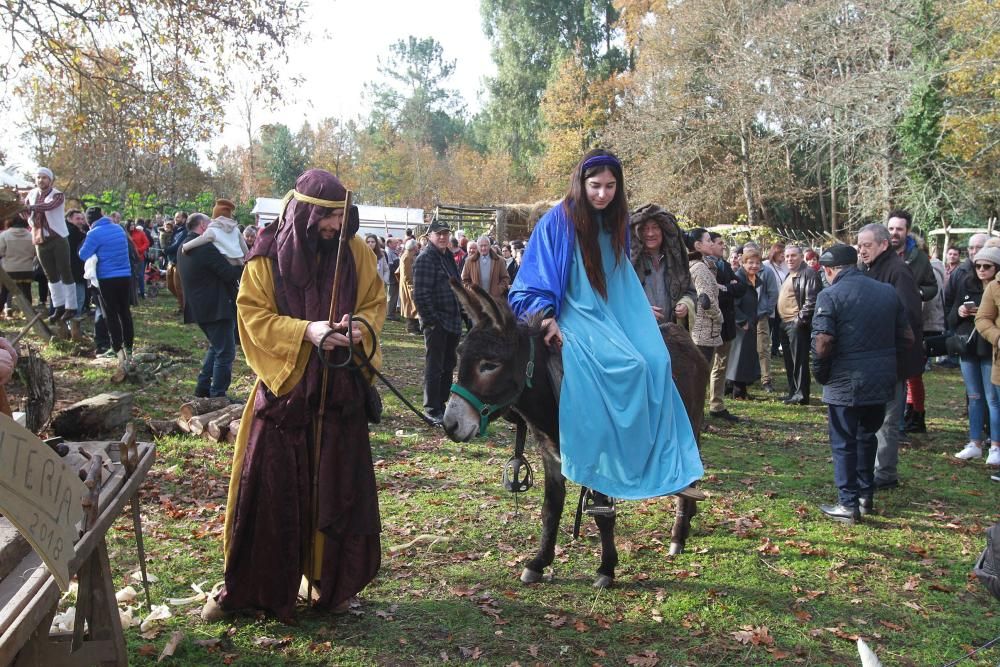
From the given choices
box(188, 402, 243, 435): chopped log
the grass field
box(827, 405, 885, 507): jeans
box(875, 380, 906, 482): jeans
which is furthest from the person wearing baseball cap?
box(188, 402, 243, 435): chopped log

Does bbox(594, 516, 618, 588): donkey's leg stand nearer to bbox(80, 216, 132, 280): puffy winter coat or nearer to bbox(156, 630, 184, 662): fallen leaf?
bbox(156, 630, 184, 662): fallen leaf

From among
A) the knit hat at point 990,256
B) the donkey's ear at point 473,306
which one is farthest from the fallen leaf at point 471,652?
the knit hat at point 990,256

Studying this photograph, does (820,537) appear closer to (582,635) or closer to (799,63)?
(582,635)

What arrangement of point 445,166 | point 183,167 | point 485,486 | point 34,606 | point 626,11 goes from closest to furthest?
point 34,606 → point 485,486 → point 183,167 → point 626,11 → point 445,166

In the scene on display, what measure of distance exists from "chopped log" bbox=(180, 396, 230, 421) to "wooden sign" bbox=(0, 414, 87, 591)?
604cm

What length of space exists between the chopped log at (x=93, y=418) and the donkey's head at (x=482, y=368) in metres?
4.65

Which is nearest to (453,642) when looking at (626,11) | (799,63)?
(799,63)

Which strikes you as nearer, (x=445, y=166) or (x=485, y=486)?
(x=485, y=486)

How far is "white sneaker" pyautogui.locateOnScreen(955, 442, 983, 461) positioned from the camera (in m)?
7.89

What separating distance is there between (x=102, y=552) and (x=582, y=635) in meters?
2.39

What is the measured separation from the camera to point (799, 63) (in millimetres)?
27312

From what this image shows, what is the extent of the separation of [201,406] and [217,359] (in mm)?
691

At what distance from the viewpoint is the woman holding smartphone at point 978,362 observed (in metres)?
7.19

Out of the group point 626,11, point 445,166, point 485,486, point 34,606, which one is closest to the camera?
point 34,606
